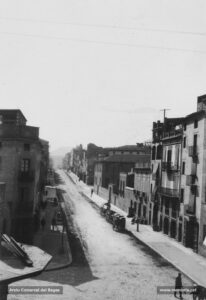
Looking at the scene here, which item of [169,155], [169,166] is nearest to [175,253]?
[169,166]

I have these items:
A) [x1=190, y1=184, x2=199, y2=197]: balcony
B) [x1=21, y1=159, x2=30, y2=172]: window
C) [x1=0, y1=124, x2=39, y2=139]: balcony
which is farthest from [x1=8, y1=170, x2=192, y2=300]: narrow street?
[x1=0, y1=124, x2=39, y2=139]: balcony

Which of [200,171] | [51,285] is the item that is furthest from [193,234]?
[51,285]

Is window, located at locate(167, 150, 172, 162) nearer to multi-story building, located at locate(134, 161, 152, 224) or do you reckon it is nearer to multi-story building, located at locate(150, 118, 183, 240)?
multi-story building, located at locate(150, 118, 183, 240)

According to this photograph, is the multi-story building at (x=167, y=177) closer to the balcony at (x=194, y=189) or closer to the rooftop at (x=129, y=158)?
the balcony at (x=194, y=189)

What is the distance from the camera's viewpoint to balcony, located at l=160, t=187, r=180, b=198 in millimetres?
39938

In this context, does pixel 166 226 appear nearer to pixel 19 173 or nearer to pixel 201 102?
pixel 201 102

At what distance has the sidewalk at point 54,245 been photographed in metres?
28.0

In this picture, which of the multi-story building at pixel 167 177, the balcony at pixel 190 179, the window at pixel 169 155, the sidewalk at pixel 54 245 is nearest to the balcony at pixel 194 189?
the balcony at pixel 190 179

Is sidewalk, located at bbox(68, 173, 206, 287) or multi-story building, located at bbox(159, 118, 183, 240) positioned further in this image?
multi-story building, located at bbox(159, 118, 183, 240)

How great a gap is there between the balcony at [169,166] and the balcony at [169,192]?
8.00 feet

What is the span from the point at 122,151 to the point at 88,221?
50.4 m

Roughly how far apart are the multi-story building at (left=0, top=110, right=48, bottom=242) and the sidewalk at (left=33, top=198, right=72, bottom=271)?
2203mm

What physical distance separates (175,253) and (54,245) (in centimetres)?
1200

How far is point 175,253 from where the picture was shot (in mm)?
33469
